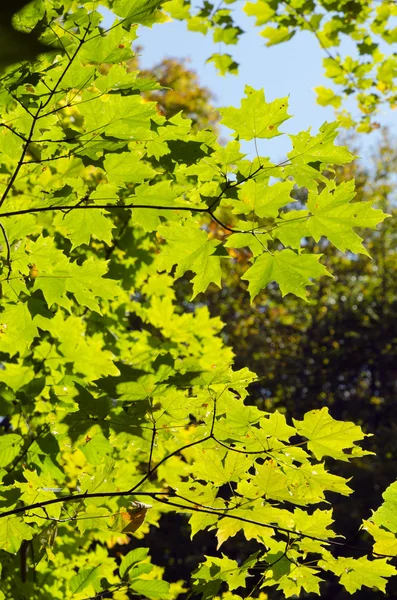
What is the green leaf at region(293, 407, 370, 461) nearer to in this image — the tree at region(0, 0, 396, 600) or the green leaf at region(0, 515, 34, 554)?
the tree at region(0, 0, 396, 600)

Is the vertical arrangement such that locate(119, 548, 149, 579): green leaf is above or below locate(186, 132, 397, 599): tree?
above

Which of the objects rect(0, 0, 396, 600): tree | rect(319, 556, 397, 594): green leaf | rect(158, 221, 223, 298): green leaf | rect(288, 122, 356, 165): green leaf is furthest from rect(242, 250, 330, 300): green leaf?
rect(319, 556, 397, 594): green leaf

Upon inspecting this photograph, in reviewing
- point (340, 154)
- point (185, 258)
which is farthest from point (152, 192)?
point (340, 154)

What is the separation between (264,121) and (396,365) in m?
16.5

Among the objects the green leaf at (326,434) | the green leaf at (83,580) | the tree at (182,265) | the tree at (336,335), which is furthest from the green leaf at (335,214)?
the tree at (336,335)

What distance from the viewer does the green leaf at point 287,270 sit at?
4.67 ft

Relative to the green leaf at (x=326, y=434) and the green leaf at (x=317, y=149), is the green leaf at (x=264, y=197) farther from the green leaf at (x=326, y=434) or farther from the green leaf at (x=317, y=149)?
the green leaf at (x=326, y=434)

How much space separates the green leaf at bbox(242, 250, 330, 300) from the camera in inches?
56.1

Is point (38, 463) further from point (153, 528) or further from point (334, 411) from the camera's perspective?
point (334, 411)

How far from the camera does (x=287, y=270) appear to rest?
4.74 feet

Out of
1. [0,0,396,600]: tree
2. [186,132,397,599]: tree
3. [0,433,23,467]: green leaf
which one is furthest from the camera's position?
[186,132,397,599]: tree

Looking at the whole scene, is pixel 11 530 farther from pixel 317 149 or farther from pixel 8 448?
pixel 317 149

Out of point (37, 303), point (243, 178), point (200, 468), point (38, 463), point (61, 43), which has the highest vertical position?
point (61, 43)

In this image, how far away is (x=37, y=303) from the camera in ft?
5.46
